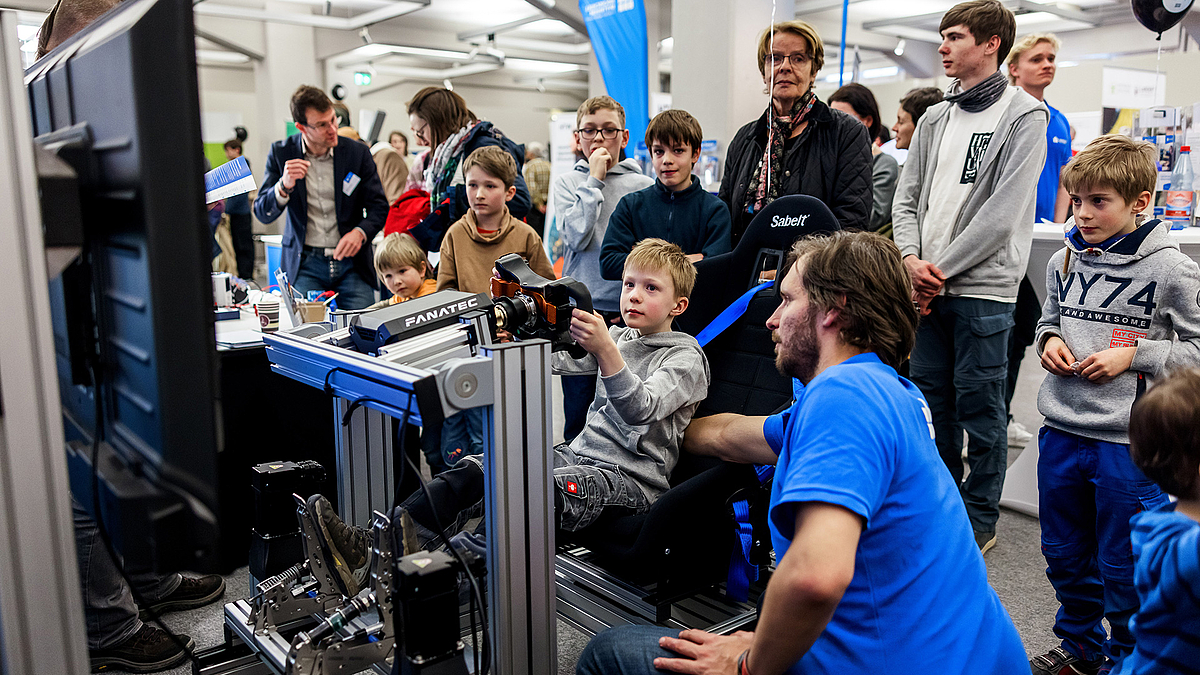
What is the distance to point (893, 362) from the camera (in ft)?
3.98

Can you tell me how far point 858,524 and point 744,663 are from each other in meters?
0.29

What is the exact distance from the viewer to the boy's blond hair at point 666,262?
2023 millimetres

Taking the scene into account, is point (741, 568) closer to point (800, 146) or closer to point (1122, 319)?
point (1122, 319)

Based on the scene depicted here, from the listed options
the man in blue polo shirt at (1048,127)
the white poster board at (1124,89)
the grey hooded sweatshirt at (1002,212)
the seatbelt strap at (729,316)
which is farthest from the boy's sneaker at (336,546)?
the white poster board at (1124,89)

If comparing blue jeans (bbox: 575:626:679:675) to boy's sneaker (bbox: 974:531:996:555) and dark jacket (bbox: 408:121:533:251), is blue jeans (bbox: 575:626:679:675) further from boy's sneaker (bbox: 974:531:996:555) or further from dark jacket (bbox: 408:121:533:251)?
dark jacket (bbox: 408:121:533:251)

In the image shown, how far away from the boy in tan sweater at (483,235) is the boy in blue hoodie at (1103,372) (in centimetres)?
161

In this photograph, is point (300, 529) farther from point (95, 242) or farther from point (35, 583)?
point (95, 242)

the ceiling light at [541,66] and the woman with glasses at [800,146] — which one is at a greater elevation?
the ceiling light at [541,66]

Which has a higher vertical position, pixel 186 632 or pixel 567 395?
pixel 567 395

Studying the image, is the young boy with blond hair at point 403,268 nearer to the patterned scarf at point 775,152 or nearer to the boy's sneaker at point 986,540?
the patterned scarf at point 775,152

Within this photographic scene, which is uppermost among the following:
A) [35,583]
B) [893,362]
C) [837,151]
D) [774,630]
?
[837,151]

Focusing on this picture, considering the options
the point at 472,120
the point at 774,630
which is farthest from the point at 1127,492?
the point at 472,120

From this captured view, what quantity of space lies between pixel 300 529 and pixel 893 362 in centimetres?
127

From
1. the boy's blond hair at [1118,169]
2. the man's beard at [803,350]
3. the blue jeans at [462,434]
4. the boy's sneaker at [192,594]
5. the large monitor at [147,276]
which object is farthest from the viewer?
the blue jeans at [462,434]
